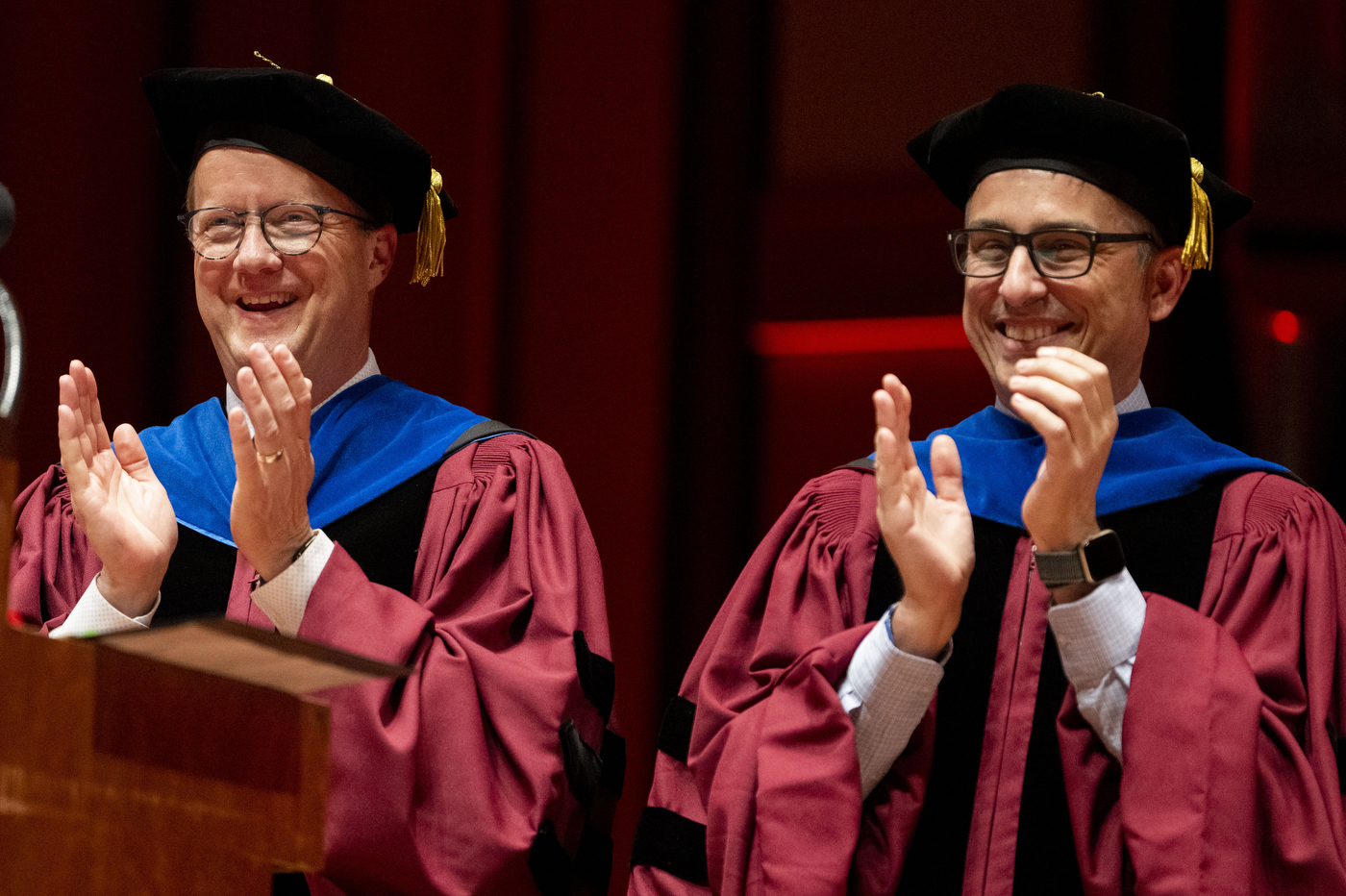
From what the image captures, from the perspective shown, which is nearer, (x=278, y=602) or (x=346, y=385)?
(x=278, y=602)

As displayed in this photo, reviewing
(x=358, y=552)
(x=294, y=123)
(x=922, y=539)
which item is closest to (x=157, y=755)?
(x=922, y=539)

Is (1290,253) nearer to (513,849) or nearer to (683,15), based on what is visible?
(683,15)

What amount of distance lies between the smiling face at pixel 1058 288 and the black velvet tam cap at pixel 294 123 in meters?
0.94

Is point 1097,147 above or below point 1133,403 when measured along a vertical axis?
above

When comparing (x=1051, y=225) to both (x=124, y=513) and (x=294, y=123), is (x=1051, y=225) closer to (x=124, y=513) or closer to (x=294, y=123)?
(x=294, y=123)

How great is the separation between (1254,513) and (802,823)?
2.40 ft

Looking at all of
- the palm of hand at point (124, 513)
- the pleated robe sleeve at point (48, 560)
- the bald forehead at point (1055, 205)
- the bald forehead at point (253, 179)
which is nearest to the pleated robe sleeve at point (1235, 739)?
the bald forehead at point (1055, 205)

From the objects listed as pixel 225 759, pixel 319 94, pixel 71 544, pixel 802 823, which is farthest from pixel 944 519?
pixel 71 544

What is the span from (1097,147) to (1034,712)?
0.76 m

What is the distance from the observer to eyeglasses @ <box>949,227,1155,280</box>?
2242mm

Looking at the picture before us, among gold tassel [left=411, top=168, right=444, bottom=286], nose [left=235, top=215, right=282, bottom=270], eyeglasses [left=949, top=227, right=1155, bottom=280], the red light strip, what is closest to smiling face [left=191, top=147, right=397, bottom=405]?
nose [left=235, top=215, right=282, bottom=270]

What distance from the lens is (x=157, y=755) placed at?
133 centimetres

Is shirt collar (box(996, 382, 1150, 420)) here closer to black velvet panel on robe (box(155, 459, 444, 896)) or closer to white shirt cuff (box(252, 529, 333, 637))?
black velvet panel on robe (box(155, 459, 444, 896))

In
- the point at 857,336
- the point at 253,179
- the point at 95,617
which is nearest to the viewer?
the point at 95,617
